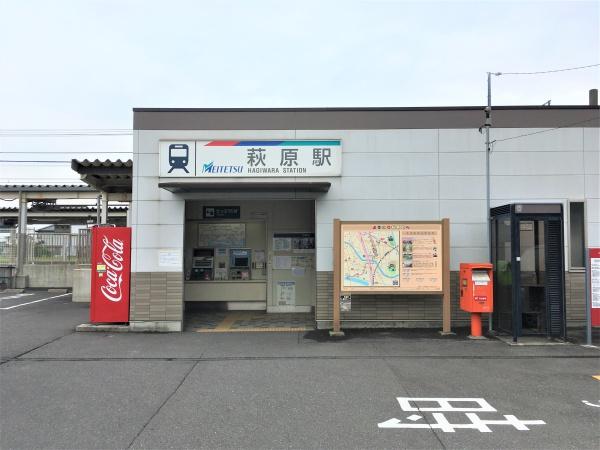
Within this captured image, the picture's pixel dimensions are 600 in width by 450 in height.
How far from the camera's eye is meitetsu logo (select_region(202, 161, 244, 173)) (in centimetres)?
943

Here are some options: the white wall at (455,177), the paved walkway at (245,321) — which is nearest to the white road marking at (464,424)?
the paved walkway at (245,321)

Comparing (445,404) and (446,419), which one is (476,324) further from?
(446,419)

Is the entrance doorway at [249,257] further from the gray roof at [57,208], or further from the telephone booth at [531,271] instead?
the gray roof at [57,208]

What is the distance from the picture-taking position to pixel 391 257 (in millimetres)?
8969

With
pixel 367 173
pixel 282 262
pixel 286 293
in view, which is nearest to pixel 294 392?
pixel 367 173

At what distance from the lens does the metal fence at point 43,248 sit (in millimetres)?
18641

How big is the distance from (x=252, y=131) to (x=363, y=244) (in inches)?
133

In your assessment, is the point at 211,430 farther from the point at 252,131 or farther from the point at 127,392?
the point at 252,131

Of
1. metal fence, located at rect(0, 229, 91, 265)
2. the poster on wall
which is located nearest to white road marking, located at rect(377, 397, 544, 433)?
the poster on wall

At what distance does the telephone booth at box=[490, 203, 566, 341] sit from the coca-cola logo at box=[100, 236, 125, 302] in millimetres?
7895

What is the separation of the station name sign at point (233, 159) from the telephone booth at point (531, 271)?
156 inches

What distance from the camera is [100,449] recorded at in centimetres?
402

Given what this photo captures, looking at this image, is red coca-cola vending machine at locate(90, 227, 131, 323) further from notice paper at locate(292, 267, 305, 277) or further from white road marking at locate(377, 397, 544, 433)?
white road marking at locate(377, 397, 544, 433)

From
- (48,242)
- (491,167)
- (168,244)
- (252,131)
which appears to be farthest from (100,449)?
(48,242)
